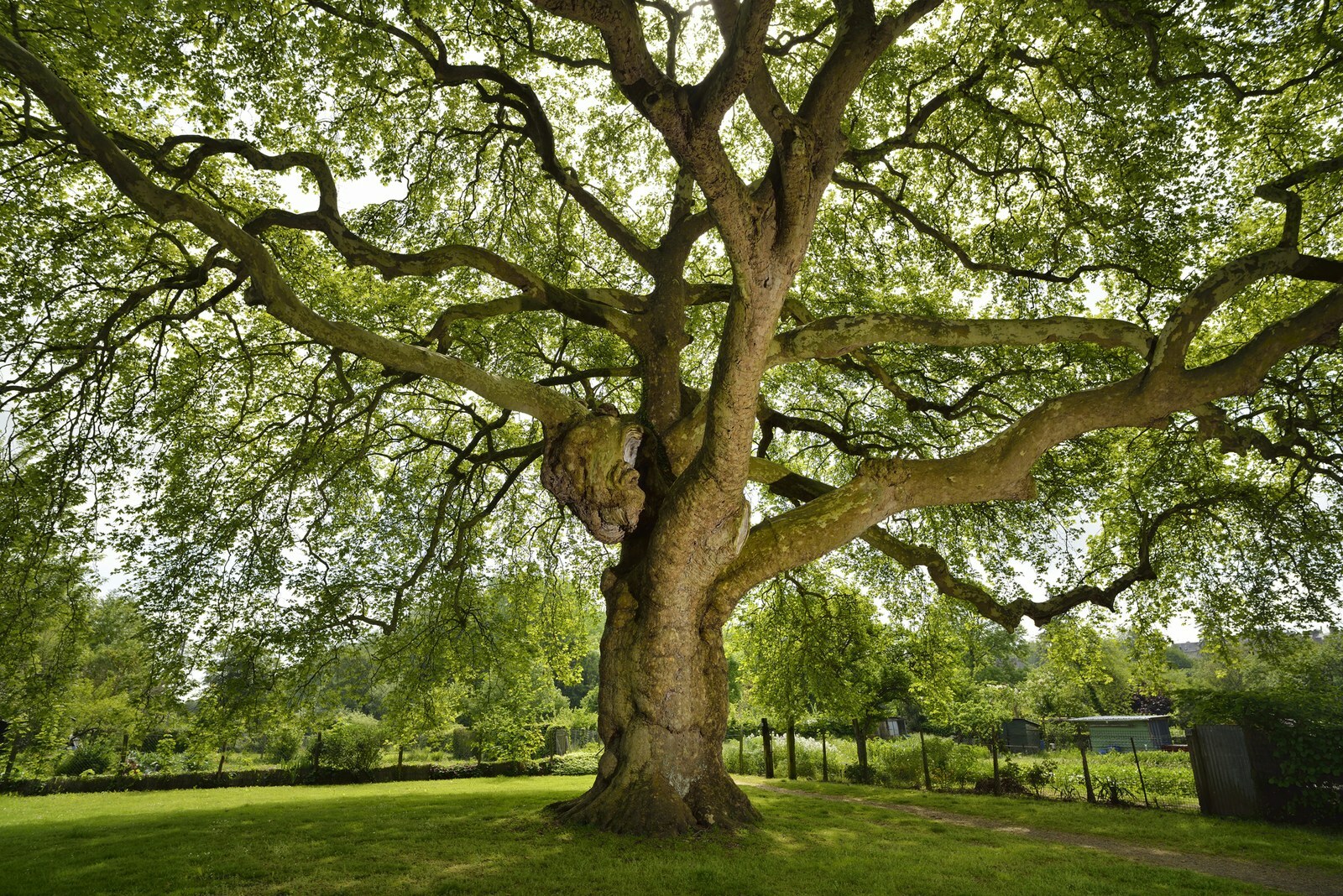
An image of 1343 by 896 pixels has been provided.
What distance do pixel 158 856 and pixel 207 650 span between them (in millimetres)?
3652

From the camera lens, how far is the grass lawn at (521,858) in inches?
199

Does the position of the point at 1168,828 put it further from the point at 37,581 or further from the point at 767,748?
the point at 37,581

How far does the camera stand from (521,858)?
5.73 meters

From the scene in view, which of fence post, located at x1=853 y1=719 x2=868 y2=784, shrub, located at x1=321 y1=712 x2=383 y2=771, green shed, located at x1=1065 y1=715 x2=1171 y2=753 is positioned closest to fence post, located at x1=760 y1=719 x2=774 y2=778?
fence post, located at x1=853 y1=719 x2=868 y2=784

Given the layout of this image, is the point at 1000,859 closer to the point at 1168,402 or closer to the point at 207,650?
the point at 1168,402

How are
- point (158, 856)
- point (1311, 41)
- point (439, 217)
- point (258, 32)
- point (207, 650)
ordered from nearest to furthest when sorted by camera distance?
1. point (158, 856)
2. point (1311, 41)
3. point (258, 32)
4. point (207, 650)
5. point (439, 217)

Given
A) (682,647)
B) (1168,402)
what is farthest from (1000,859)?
(1168,402)

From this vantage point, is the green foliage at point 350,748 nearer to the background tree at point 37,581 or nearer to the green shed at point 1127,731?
the background tree at point 37,581

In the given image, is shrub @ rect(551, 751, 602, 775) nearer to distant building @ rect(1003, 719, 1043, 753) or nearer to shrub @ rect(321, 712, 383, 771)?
shrub @ rect(321, 712, 383, 771)

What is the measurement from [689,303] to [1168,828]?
11.2 meters

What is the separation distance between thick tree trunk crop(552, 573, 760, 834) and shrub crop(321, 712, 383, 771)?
14.1 meters

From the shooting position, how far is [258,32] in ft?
28.7

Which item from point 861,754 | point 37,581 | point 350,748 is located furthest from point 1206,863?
Result: point 350,748

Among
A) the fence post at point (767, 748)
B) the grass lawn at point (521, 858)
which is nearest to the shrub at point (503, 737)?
the fence post at point (767, 748)
